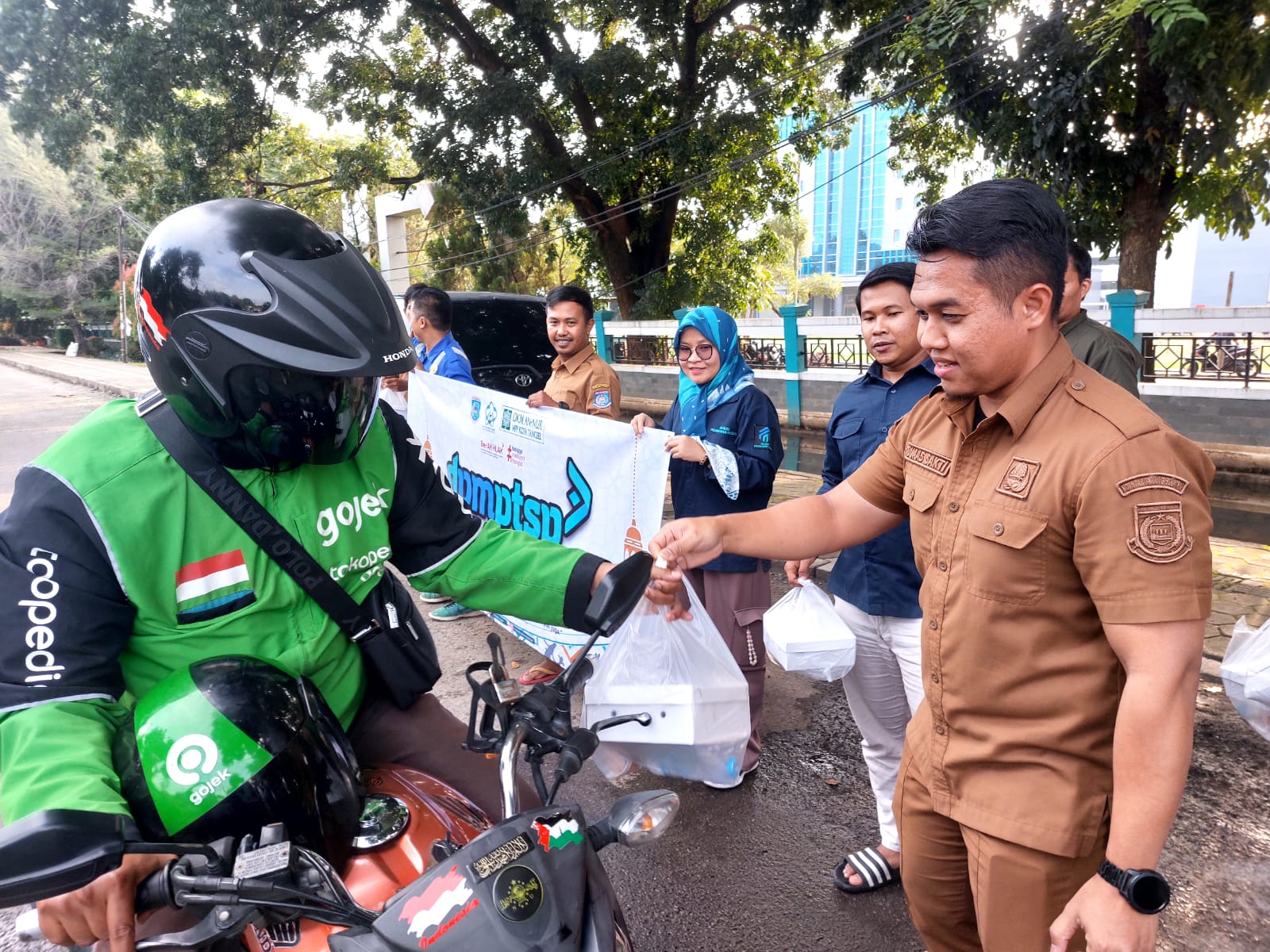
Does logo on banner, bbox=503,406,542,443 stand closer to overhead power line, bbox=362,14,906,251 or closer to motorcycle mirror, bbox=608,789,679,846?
motorcycle mirror, bbox=608,789,679,846

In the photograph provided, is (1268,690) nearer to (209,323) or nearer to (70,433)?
(209,323)

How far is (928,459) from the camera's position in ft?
5.58

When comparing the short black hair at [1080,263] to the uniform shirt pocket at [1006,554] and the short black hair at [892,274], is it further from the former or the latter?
the uniform shirt pocket at [1006,554]

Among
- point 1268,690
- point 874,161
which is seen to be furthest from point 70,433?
point 874,161

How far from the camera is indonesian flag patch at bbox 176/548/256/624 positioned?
4.93 feet

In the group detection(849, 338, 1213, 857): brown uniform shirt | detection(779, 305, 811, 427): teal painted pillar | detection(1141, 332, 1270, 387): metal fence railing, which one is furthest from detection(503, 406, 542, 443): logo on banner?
detection(779, 305, 811, 427): teal painted pillar

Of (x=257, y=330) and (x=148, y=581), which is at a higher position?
(x=257, y=330)

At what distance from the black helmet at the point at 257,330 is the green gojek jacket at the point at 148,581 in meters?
0.13

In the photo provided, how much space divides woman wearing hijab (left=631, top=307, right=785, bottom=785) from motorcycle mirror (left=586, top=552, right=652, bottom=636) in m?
1.70

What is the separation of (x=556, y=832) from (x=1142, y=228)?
12.3 m

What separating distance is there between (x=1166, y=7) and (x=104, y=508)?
781cm

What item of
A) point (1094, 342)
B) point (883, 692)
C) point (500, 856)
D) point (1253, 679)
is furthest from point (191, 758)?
point (1094, 342)

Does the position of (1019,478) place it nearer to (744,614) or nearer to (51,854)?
(51,854)

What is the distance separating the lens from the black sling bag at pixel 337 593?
1549mm
